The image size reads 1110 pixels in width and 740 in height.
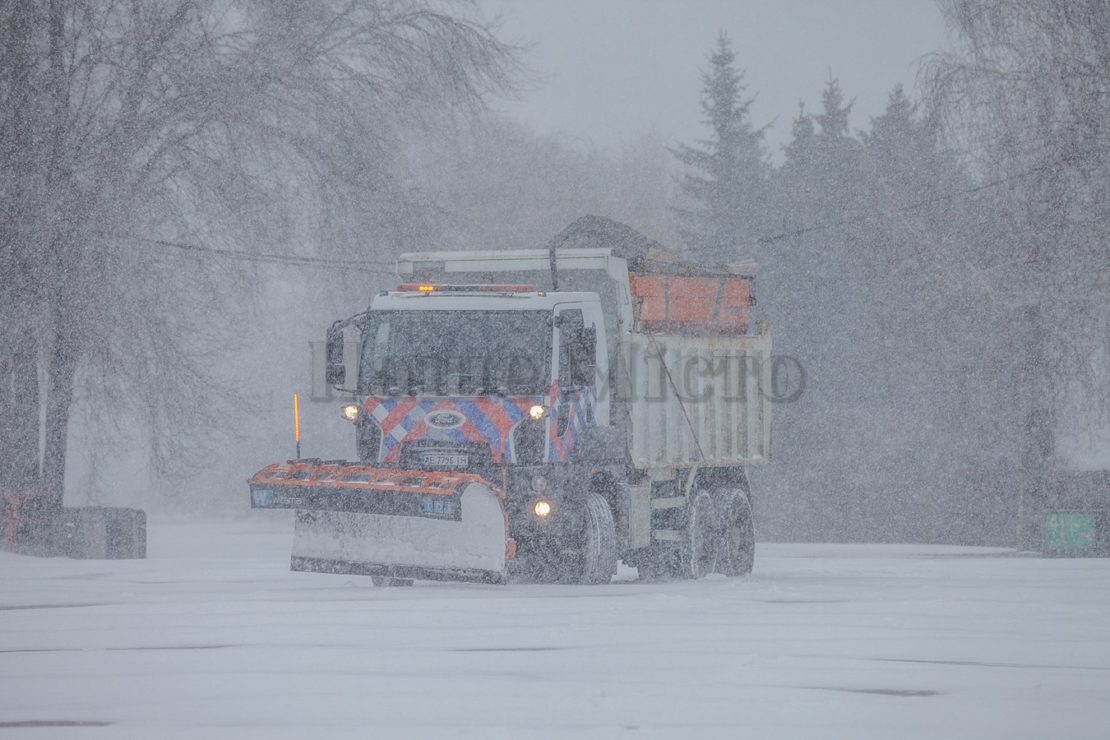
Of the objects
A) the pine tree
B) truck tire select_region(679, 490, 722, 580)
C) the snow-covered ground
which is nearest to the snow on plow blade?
the snow-covered ground

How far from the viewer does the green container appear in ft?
77.7

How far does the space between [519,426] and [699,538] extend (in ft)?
11.6

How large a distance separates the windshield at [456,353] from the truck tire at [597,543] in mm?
1242

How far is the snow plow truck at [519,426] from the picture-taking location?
14.4 metres

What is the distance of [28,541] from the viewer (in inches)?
908

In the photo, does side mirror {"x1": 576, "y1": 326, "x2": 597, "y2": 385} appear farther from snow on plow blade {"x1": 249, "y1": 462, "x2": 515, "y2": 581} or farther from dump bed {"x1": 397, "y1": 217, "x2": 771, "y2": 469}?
snow on plow blade {"x1": 249, "y1": 462, "x2": 515, "y2": 581}

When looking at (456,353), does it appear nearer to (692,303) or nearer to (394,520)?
(394,520)

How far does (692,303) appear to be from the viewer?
17531 millimetres

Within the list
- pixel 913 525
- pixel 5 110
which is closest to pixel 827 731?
pixel 5 110

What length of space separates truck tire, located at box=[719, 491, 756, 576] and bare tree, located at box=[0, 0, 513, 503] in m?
9.79

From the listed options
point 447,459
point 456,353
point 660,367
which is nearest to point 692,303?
point 660,367

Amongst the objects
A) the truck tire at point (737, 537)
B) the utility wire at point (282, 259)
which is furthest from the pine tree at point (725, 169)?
the truck tire at point (737, 537)

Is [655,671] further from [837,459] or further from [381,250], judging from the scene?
[837,459]

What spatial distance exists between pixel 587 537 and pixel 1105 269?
37.8ft
